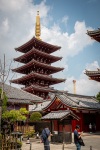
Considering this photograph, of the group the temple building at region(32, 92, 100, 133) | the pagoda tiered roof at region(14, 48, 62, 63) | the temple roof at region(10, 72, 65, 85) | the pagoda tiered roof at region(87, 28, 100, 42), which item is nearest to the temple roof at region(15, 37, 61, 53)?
the pagoda tiered roof at region(14, 48, 62, 63)

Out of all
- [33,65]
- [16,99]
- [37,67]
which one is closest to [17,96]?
[16,99]

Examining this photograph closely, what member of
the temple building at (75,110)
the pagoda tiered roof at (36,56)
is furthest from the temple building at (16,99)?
the pagoda tiered roof at (36,56)

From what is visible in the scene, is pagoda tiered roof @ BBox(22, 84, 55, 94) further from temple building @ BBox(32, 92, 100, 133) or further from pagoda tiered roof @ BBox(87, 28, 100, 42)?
pagoda tiered roof @ BBox(87, 28, 100, 42)

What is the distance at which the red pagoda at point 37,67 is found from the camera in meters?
51.6

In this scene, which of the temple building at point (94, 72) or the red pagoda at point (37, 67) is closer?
the temple building at point (94, 72)

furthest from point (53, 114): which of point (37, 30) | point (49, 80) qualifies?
point (37, 30)

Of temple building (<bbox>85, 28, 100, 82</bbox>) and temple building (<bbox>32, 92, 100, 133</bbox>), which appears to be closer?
temple building (<bbox>85, 28, 100, 82</bbox>)

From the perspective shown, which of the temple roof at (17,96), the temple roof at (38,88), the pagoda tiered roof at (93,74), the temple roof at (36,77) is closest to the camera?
the temple roof at (17,96)

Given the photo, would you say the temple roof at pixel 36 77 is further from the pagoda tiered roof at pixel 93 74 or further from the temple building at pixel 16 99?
the temple building at pixel 16 99

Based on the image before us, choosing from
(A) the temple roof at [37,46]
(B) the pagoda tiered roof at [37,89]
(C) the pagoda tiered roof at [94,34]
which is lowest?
(B) the pagoda tiered roof at [37,89]

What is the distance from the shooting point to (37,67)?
5369 cm

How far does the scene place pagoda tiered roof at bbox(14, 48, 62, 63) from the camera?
52.3 meters

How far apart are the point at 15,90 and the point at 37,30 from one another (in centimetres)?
3378

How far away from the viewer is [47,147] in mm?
14570
